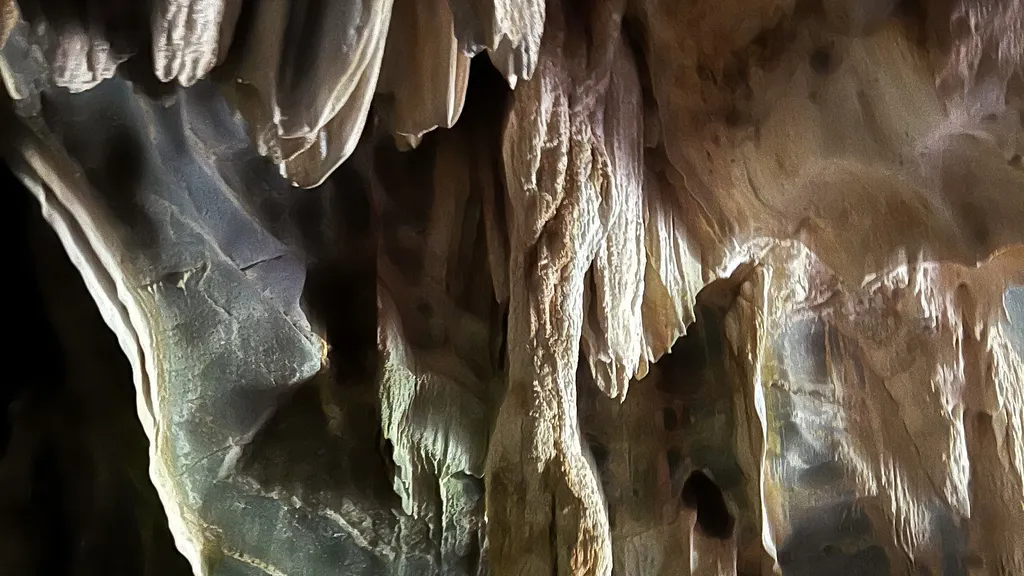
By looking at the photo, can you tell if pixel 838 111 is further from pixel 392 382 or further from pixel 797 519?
pixel 797 519

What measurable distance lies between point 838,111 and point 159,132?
0.84 meters

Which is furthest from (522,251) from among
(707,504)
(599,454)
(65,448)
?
(65,448)

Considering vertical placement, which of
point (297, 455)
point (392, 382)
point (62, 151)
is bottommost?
point (297, 455)

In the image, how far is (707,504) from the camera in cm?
140

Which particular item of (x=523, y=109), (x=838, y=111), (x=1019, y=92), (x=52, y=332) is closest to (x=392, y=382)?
(x=523, y=109)

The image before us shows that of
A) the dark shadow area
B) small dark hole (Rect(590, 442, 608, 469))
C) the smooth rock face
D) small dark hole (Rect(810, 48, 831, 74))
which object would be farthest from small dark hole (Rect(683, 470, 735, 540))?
the dark shadow area

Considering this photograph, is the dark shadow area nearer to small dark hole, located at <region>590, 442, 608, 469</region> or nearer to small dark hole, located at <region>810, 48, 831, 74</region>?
small dark hole, located at <region>590, 442, 608, 469</region>

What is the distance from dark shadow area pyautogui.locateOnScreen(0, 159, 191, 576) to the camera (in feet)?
4.05

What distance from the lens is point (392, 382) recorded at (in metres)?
1.17

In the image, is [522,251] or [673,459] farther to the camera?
[673,459]

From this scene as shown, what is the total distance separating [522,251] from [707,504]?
70 cm

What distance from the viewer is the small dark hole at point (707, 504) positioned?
138cm

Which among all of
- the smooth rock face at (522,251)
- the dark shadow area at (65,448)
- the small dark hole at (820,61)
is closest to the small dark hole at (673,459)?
the smooth rock face at (522,251)

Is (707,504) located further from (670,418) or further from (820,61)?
(820,61)
